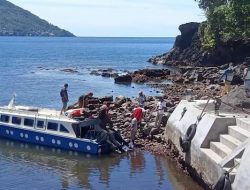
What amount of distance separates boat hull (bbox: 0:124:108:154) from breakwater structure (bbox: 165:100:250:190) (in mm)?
4651

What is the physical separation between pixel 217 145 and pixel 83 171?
23.9ft

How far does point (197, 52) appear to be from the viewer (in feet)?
315

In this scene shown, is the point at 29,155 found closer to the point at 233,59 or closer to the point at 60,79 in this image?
the point at 60,79

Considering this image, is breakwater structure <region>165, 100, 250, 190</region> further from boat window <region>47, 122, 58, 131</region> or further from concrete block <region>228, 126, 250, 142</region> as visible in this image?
boat window <region>47, 122, 58, 131</region>

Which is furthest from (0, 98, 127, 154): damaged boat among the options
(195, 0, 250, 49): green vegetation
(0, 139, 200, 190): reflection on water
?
(195, 0, 250, 49): green vegetation

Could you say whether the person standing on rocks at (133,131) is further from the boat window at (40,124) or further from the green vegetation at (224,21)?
the green vegetation at (224,21)

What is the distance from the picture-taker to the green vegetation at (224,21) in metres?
59.3

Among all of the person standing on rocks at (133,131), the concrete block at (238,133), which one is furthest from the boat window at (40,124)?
the concrete block at (238,133)

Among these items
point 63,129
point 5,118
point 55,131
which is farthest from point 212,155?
point 5,118

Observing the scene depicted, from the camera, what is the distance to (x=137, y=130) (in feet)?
96.4

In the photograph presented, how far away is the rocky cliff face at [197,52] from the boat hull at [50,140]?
53578mm

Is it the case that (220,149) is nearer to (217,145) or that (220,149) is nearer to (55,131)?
(217,145)

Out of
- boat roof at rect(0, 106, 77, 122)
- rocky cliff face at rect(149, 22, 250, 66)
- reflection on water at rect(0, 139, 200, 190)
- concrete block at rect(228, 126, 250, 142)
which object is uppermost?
rocky cliff face at rect(149, 22, 250, 66)

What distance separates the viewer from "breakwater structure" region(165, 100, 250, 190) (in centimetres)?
1614
